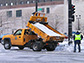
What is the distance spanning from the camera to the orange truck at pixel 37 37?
1723 centimetres

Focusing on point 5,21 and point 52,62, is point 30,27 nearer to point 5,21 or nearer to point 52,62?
point 52,62

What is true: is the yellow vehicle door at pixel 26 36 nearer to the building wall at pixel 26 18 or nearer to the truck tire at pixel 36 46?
the truck tire at pixel 36 46

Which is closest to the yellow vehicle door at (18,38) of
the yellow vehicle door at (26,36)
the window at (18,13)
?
the yellow vehicle door at (26,36)

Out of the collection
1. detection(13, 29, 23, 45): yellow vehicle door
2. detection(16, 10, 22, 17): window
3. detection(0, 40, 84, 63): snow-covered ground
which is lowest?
detection(0, 40, 84, 63): snow-covered ground

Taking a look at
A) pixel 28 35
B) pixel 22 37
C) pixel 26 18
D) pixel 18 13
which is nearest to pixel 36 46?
pixel 28 35

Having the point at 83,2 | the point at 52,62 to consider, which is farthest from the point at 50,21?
the point at 52,62

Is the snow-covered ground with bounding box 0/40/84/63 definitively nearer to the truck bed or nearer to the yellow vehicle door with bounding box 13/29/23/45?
the truck bed

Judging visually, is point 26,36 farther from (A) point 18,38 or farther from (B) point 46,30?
(B) point 46,30

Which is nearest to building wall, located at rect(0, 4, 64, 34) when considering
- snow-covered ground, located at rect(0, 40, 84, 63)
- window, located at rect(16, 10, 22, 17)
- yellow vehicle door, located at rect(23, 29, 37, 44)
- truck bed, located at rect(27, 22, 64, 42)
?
window, located at rect(16, 10, 22, 17)

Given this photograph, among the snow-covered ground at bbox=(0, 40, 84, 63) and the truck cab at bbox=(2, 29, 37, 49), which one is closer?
the snow-covered ground at bbox=(0, 40, 84, 63)

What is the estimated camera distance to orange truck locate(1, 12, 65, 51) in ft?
56.5

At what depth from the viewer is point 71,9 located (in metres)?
21.2

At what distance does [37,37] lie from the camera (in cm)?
1839

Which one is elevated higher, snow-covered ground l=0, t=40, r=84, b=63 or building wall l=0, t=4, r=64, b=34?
building wall l=0, t=4, r=64, b=34
